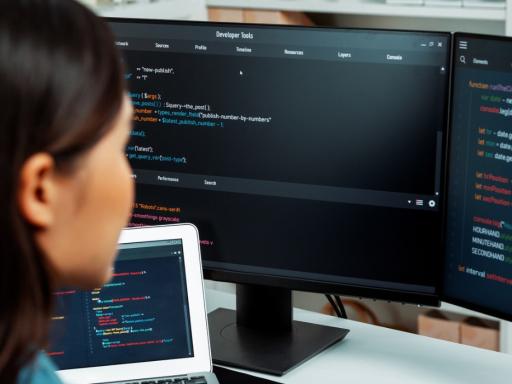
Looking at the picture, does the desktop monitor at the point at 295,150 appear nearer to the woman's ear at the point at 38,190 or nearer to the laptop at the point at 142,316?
the laptop at the point at 142,316

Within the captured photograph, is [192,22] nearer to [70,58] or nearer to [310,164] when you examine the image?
[310,164]

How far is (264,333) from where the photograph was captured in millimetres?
1456

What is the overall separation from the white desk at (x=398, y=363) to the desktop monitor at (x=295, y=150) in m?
0.04

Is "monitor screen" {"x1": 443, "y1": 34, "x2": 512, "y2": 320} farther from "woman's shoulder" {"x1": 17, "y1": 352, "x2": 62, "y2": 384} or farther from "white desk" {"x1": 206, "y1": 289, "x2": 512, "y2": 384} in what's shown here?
"woman's shoulder" {"x1": 17, "y1": 352, "x2": 62, "y2": 384}

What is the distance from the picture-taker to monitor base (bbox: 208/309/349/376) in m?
1.36

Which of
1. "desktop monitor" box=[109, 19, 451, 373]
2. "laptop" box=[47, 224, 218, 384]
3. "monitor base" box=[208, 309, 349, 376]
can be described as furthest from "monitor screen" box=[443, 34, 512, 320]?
"laptop" box=[47, 224, 218, 384]

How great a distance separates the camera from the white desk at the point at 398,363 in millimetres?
1315

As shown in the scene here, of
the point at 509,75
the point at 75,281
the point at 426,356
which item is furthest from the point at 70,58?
the point at 426,356

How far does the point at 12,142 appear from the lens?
0.62 meters

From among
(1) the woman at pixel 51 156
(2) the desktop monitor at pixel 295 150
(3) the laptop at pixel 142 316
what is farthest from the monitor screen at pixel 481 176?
(1) the woman at pixel 51 156

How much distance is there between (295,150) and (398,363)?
34 cm

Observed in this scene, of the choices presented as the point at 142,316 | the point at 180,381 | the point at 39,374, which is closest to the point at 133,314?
the point at 142,316

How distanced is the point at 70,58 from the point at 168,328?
0.74m

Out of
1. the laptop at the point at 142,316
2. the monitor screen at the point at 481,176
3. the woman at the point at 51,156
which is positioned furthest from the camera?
the laptop at the point at 142,316
